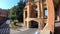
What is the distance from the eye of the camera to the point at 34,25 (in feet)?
39.8

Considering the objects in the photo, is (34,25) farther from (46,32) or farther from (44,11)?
(46,32)

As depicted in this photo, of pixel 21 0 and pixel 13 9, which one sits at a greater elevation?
pixel 21 0

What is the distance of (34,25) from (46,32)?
386 inches

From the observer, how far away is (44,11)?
10.6m

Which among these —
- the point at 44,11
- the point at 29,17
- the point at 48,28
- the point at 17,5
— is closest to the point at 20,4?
the point at 17,5

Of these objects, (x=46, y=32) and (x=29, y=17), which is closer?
(x=46, y=32)

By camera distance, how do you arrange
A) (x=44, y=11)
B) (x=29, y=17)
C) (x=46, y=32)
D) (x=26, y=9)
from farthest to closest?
(x=26, y=9) → (x=29, y=17) → (x=44, y=11) → (x=46, y=32)

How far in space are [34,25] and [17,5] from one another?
265 cm

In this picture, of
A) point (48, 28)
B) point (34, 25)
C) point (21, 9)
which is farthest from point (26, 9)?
point (48, 28)

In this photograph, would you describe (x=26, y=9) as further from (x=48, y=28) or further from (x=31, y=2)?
(x=48, y=28)

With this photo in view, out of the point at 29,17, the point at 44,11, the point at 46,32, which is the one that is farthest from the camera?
the point at 29,17

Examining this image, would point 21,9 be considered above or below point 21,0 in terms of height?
below

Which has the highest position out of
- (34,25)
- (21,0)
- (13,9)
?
(21,0)

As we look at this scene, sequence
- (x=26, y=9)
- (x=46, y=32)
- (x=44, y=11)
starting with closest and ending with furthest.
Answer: (x=46, y=32)
(x=44, y=11)
(x=26, y=9)
